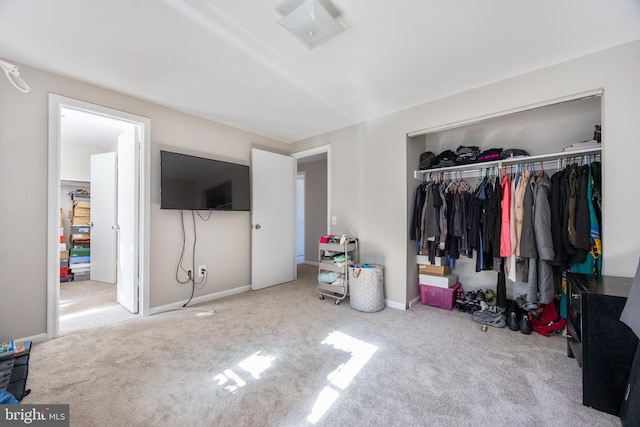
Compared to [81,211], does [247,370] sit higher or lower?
lower

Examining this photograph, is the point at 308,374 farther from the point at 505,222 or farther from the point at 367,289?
the point at 505,222

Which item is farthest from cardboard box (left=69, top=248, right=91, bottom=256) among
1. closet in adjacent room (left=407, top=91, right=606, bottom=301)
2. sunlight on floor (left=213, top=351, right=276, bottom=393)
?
closet in adjacent room (left=407, top=91, right=606, bottom=301)

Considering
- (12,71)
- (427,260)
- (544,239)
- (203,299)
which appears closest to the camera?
(12,71)

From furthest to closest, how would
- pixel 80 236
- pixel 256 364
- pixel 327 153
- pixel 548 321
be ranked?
pixel 80 236
pixel 327 153
pixel 548 321
pixel 256 364

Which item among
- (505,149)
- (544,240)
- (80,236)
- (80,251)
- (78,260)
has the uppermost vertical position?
(505,149)

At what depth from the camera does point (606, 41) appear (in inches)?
75.2

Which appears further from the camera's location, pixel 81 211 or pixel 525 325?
pixel 81 211

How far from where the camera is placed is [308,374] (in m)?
1.78

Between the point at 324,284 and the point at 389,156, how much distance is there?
186 cm

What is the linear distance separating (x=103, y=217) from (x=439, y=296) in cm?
524

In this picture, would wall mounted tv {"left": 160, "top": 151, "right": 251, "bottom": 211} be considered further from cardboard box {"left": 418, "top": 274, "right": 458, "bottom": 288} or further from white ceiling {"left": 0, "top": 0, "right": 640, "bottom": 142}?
cardboard box {"left": 418, "top": 274, "right": 458, "bottom": 288}

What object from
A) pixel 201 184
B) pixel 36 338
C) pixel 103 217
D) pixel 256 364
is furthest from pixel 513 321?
pixel 103 217

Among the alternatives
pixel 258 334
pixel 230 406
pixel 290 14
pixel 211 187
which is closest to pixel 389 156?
pixel 290 14

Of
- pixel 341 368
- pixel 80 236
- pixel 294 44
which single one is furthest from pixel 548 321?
pixel 80 236
